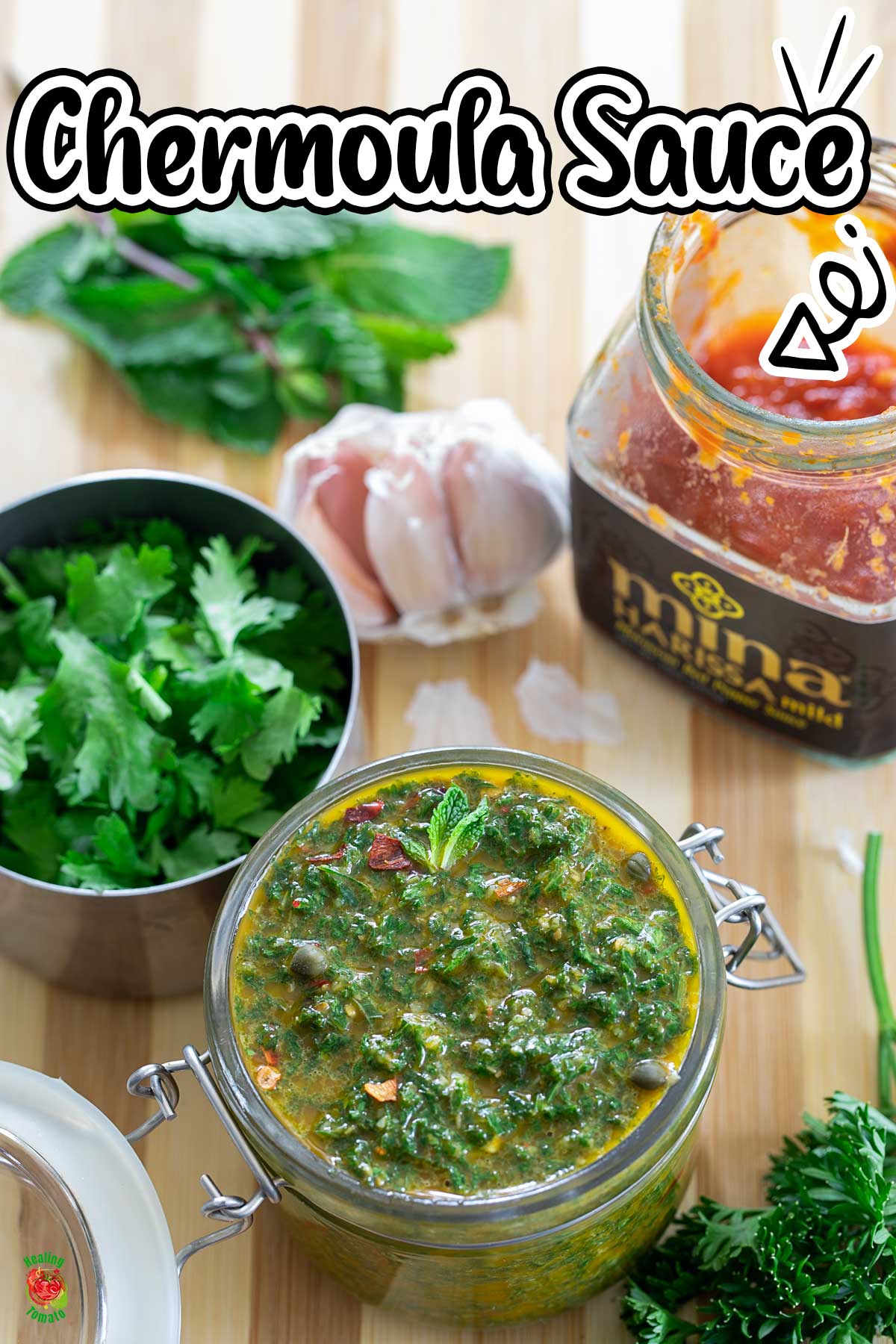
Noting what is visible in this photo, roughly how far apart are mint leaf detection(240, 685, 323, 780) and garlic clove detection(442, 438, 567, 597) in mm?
297

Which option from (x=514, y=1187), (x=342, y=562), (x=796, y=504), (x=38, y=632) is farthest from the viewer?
(x=342, y=562)

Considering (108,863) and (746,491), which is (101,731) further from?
(746,491)

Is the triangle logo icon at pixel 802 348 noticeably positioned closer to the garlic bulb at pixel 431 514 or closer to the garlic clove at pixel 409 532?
the garlic bulb at pixel 431 514

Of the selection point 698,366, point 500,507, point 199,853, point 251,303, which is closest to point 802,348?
point 698,366

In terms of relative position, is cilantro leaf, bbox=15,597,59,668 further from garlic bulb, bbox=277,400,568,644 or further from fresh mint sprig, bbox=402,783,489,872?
fresh mint sprig, bbox=402,783,489,872

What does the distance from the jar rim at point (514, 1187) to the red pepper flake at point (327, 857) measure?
0.03 metres

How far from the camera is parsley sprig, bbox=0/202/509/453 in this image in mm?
1868

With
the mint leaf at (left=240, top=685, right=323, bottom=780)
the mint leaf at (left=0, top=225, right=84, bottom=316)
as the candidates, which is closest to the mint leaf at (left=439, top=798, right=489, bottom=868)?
the mint leaf at (left=240, top=685, right=323, bottom=780)

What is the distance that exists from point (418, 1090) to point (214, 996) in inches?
7.3

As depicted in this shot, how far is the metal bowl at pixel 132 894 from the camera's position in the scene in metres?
1.44

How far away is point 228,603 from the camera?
5.26ft

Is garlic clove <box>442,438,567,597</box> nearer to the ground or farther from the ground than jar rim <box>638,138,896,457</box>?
nearer to the ground

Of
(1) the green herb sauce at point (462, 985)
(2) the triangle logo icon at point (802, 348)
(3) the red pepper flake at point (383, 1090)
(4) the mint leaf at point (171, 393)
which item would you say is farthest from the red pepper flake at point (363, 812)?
(4) the mint leaf at point (171, 393)

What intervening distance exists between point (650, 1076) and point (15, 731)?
73cm
